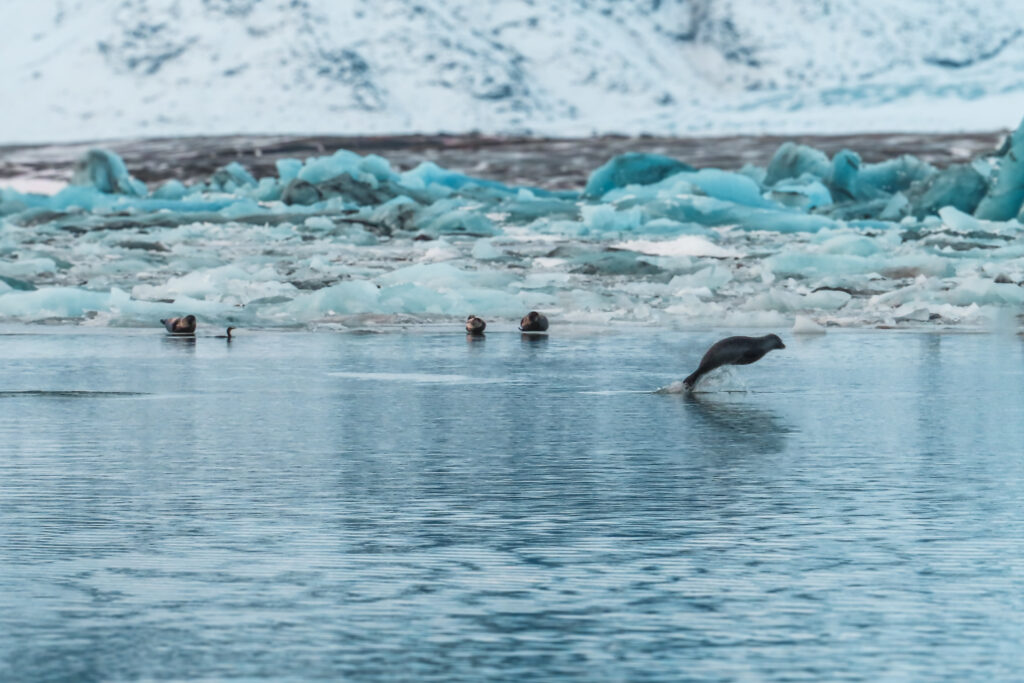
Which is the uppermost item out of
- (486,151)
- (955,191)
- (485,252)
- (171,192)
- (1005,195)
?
(486,151)

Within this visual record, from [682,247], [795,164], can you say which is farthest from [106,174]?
[682,247]

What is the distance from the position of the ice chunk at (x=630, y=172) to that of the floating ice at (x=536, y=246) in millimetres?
27

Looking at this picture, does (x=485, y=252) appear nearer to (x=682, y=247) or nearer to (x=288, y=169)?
(x=682, y=247)

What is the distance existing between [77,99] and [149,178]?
40.2 ft

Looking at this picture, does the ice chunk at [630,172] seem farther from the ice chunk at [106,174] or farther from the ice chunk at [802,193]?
the ice chunk at [106,174]

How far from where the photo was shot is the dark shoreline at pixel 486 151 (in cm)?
3894

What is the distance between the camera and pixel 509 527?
15.7ft

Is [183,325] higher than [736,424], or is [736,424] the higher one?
[183,325]

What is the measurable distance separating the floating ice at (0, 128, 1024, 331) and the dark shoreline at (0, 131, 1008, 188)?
670 centimetres

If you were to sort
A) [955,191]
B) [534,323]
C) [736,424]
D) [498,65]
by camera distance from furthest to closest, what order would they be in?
[498,65], [955,191], [534,323], [736,424]

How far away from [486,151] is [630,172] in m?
13.5

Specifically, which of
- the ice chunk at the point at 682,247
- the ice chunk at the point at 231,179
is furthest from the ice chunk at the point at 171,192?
the ice chunk at the point at 682,247

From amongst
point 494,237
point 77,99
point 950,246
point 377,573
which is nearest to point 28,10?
point 77,99

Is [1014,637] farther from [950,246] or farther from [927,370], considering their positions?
[950,246]
